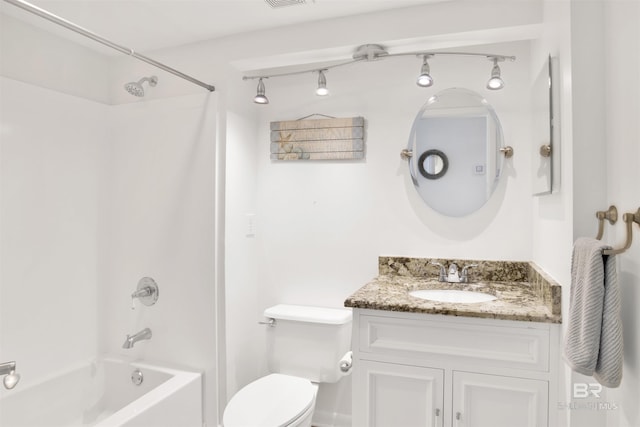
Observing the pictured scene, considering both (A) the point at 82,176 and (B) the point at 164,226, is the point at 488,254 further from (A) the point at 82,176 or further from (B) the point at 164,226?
(A) the point at 82,176

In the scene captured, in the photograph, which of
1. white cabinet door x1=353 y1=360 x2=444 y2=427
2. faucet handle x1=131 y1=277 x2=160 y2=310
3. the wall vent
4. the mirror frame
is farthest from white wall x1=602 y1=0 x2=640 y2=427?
faucet handle x1=131 y1=277 x2=160 y2=310

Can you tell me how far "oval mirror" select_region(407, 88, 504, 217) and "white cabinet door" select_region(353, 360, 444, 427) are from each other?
0.92 metres

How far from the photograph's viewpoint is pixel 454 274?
6.58 ft

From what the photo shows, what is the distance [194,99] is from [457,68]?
1.46 metres

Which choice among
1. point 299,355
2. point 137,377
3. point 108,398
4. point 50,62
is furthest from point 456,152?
point 108,398

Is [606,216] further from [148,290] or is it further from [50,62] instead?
[50,62]

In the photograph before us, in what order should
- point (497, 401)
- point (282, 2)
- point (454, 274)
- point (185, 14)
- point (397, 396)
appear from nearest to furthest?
point (497, 401) → point (397, 396) → point (282, 2) → point (185, 14) → point (454, 274)

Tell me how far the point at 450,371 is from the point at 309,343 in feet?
2.64

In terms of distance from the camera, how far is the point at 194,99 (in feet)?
6.95

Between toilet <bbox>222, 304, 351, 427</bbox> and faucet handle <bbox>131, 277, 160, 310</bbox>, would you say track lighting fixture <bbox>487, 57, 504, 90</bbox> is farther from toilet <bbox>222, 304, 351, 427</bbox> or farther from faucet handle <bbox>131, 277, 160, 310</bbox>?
faucet handle <bbox>131, 277, 160, 310</bbox>

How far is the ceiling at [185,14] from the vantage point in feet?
5.76

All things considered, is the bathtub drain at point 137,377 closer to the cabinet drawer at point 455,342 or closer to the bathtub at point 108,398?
the bathtub at point 108,398

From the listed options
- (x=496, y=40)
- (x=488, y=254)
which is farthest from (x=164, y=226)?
(x=496, y=40)

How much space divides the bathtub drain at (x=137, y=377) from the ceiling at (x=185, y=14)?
6.12ft
